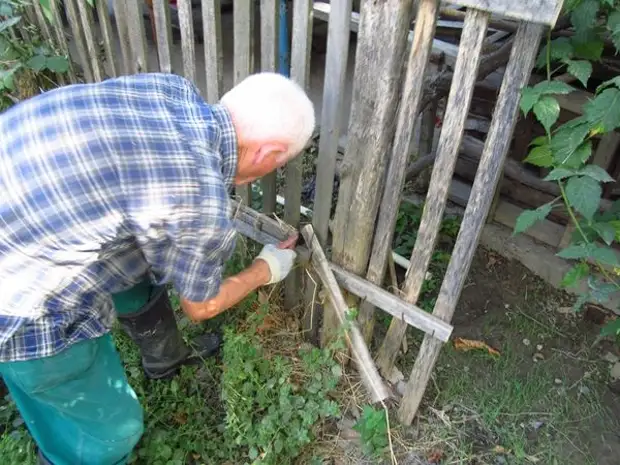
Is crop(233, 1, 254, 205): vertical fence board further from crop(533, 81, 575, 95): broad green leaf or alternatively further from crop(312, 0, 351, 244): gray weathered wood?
crop(533, 81, 575, 95): broad green leaf

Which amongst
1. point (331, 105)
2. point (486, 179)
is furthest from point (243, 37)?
point (486, 179)

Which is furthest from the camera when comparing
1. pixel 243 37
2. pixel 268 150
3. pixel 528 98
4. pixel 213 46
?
pixel 213 46

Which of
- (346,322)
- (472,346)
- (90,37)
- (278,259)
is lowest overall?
(472,346)

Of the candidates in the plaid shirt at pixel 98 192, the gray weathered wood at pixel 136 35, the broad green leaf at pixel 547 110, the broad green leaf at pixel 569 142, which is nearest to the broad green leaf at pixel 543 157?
the broad green leaf at pixel 569 142

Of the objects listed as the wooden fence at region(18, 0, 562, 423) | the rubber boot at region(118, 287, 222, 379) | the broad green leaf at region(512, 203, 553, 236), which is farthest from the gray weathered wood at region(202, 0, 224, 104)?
the broad green leaf at region(512, 203, 553, 236)

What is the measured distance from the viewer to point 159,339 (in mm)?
2832

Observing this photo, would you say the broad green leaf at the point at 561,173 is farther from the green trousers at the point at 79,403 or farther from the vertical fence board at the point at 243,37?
the green trousers at the point at 79,403

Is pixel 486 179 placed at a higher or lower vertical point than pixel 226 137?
lower

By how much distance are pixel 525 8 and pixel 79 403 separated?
6.67ft

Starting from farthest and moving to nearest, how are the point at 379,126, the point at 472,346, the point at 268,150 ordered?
the point at 472,346
the point at 379,126
the point at 268,150

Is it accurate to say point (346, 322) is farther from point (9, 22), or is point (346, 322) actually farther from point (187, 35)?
point (9, 22)

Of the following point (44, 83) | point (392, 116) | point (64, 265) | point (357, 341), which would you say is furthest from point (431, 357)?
point (44, 83)

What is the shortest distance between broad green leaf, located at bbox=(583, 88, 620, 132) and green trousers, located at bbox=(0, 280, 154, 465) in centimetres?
194

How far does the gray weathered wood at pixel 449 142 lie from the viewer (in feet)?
5.88
